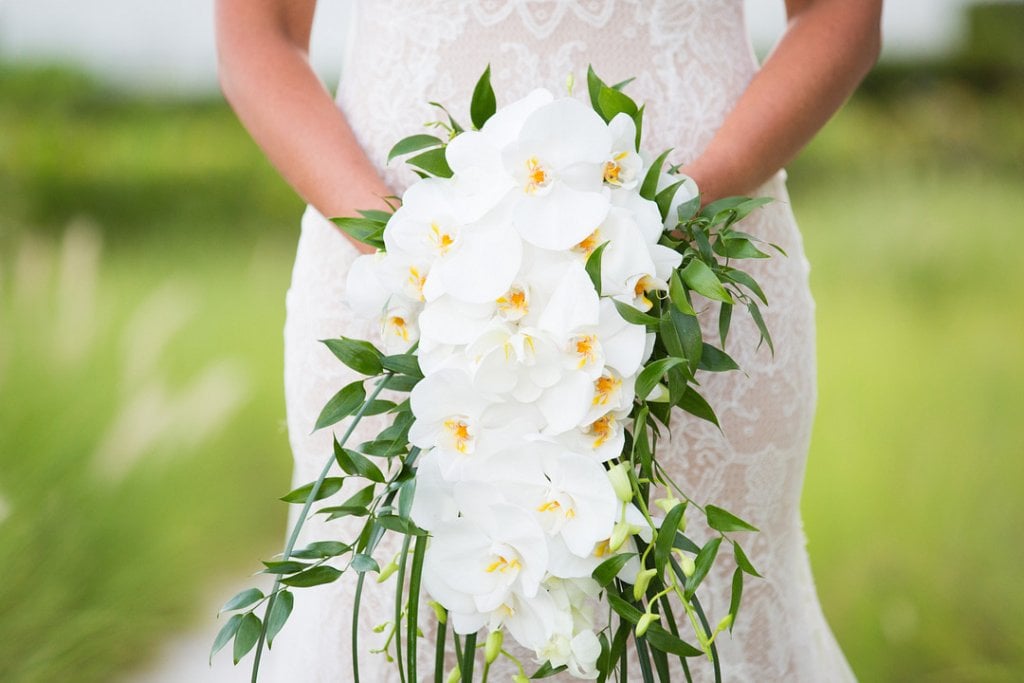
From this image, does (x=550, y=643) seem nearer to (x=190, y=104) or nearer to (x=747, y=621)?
(x=747, y=621)

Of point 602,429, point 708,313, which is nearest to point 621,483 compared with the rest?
point 602,429

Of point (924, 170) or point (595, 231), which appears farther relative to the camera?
point (924, 170)

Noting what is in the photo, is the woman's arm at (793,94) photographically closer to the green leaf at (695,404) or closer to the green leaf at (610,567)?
the green leaf at (695,404)

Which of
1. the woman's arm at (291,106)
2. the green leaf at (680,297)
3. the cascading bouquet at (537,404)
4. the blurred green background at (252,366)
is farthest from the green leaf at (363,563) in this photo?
the blurred green background at (252,366)

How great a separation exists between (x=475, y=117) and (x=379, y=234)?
0.10 m

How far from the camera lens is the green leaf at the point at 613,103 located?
0.64 metres

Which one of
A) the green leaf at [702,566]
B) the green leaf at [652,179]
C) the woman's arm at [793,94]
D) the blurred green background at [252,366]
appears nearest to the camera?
the green leaf at [702,566]

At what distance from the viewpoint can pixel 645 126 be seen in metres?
0.90

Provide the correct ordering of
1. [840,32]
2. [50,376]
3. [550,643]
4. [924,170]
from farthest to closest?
[924,170] < [50,376] < [840,32] < [550,643]

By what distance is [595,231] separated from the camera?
23.8 inches

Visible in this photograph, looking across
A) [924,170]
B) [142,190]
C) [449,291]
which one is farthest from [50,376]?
[924,170]

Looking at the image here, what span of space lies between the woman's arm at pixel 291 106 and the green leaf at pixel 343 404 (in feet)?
0.67

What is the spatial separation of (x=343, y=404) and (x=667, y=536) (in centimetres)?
22

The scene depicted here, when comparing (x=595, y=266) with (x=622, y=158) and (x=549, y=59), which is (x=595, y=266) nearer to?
(x=622, y=158)
